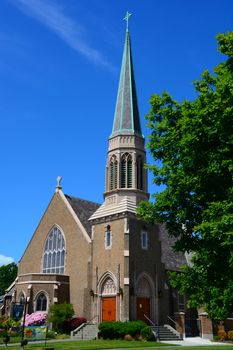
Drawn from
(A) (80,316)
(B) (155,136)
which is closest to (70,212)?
(A) (80,316)

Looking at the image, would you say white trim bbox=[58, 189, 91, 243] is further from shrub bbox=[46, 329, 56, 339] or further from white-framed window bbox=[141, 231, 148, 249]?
shrub bbox=[46, 329, 56, 339]

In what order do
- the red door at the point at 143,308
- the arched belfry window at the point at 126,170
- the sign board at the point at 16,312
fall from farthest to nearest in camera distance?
the arched belfry window at the point at 126,170 → the red door at the point at 143,308 → the sign board at the point at 16,312

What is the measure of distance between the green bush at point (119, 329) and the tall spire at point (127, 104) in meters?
16.3

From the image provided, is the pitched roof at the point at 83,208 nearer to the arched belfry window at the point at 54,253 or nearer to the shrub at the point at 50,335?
the arched belfry window at the point at 54,253

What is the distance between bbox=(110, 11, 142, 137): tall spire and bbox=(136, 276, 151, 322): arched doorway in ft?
42.6

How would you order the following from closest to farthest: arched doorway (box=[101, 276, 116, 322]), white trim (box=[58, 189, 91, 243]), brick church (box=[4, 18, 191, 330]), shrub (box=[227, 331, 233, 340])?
shrub (box=[227, 331, 233, 340]), arched doorway (box=[101, 276, 116, 322]), brick church (box=[4, 18, 191, 330]), white trim (box=[58, 189, 91, 243])

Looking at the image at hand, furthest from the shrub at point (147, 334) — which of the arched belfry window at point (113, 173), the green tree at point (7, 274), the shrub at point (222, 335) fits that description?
the green tree at point (7, 274)

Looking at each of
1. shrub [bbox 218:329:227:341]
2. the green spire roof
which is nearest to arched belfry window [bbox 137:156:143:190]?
the green spire roof

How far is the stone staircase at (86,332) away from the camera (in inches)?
1188

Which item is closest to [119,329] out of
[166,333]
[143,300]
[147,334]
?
[147,334]

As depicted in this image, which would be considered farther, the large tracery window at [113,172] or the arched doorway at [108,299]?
the large tracery window at [113,172]

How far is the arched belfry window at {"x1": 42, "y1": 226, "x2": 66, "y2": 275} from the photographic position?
1547 inches

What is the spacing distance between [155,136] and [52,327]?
20.1 m

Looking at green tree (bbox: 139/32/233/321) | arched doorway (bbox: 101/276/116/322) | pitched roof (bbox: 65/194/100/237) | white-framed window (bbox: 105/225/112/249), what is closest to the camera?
green tree (bbox: 139/32/233/321)
